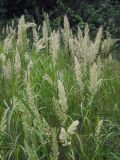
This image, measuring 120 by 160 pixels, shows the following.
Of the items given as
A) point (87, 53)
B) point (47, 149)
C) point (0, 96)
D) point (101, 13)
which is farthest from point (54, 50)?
point (101, 13)

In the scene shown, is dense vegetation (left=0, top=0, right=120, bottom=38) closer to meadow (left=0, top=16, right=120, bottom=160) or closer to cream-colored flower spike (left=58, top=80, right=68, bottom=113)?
meadow (left=0, top=16, right=120, bottom=160)

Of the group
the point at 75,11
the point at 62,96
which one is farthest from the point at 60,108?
the point at 75,11

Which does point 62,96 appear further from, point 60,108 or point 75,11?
point 75,11

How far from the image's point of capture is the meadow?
3367 millimetres

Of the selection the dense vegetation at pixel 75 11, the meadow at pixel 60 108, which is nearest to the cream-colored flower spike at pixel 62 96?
the meadow at pixel 60 108

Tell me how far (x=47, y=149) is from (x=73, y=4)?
756cm

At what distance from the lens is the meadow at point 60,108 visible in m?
3.37

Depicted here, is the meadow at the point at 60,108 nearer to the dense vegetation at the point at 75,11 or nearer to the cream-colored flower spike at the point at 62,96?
the cream-colored flower spike at the point at 62,96

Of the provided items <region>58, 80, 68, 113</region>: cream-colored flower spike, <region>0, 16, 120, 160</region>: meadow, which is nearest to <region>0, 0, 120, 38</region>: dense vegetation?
<region>0, 16, 120, 160</region>: meadow

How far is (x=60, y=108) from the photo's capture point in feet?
11.2

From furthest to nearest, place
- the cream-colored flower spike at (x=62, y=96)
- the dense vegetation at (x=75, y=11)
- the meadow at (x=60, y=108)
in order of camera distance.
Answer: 1. the dense vegetation at (x=75, y=11)
2. the meadow at (x=60, y=108)
3. the cream-colored flower spike at (x=62, y=96)

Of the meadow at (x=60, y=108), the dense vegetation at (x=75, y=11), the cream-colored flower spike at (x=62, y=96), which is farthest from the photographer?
the dense vegetation at (x=75, y=11)

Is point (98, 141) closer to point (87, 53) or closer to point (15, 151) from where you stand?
point (15, 151)

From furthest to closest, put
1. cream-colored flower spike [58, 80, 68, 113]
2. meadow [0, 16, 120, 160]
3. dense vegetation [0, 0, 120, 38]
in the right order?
dense vegetation [0, 0, 120, 38] → meadow [0, 16, 120, 160] → cream-colored flower spike [58, 80, 68, 113]
